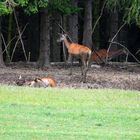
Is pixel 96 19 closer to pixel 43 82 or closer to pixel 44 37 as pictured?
pixel 44 37

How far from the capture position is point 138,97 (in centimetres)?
1820

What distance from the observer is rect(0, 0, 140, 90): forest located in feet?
77.3

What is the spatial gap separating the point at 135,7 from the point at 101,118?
945 cm

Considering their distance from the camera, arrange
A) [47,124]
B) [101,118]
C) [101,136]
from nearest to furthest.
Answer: [101,136] → [47,124] → [101,118]

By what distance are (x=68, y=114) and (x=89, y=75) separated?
1047 cm

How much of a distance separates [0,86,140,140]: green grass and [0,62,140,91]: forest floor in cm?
249

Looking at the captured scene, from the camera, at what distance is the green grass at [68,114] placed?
1175cm

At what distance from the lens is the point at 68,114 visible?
14500 mm

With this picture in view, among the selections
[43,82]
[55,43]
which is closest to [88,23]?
[55,43]

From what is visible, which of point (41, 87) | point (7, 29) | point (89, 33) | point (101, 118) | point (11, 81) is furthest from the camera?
point (7, 29)

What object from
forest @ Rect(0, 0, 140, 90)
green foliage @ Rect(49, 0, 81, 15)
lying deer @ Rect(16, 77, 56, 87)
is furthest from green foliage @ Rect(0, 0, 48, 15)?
lying deer @ Rect(16, 77, 56, 87)

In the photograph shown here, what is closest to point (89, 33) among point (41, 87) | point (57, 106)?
point (41, 87)

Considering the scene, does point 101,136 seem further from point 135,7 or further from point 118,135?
point 135,7

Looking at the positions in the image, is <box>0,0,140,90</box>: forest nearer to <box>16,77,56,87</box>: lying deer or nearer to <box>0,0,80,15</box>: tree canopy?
<box>0,0,80,15</box>: tree canopy
